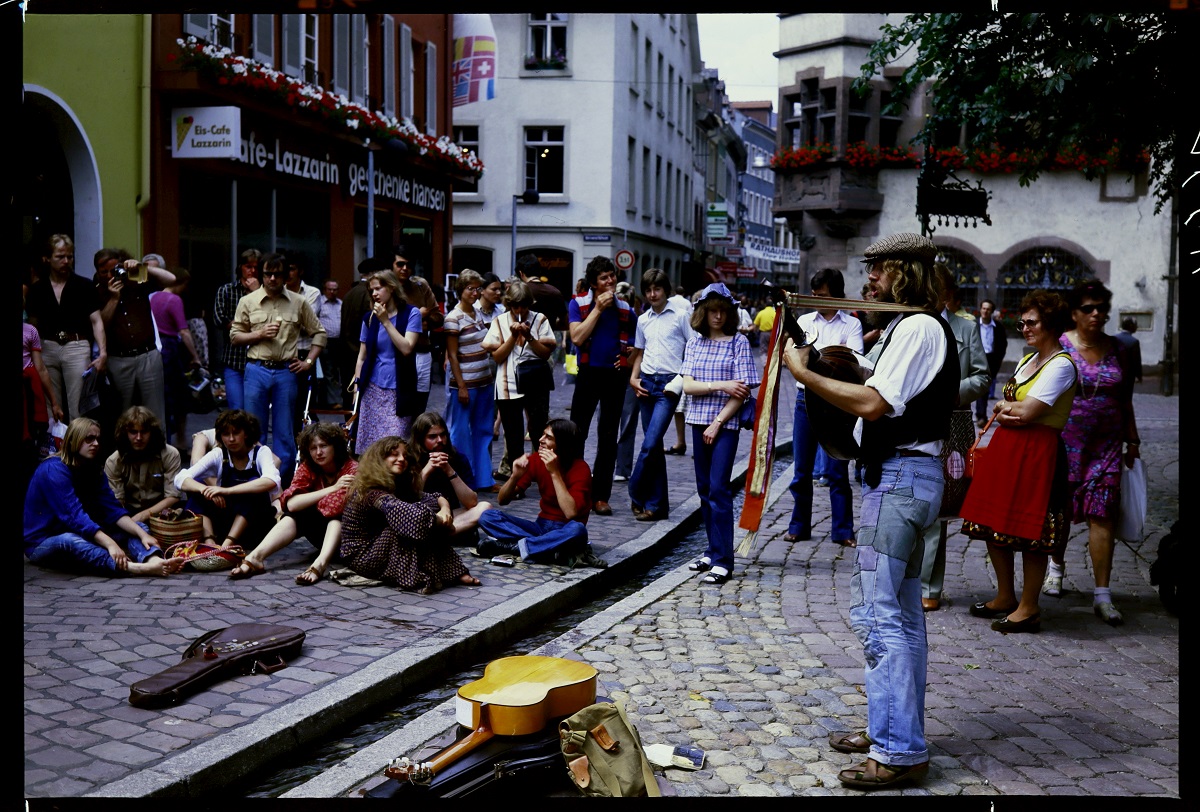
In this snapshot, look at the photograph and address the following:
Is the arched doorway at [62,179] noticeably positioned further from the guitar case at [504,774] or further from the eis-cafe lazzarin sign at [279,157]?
the guitar case at [504,774]

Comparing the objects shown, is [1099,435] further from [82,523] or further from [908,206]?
[908,206]

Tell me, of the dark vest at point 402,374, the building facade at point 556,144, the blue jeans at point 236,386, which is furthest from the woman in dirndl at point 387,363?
the building facade at point 556,144

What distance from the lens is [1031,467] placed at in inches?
260

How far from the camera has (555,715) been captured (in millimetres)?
4496

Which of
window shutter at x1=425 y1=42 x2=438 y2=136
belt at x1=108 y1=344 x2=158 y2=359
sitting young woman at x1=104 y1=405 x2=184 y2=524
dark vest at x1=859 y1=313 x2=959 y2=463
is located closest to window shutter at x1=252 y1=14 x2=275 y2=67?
window shutter at x1=425 y1=42 x2=438 y2=136

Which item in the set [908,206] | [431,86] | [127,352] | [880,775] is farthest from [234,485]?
[908,206]

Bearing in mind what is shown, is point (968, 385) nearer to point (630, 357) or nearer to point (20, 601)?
point (630, 357)

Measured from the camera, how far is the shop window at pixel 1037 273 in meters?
28.5

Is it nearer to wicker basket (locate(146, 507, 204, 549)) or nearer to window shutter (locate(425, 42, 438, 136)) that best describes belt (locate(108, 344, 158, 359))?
wicker basket (locate(146, 507, 204, 549))

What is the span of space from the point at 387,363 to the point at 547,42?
27.5m

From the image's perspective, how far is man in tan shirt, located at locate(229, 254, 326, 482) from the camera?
9.70 meters

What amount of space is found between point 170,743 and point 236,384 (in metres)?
5.74

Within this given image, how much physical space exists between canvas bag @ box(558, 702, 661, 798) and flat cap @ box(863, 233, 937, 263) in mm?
1912

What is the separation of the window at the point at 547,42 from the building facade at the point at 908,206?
642 centimetres
